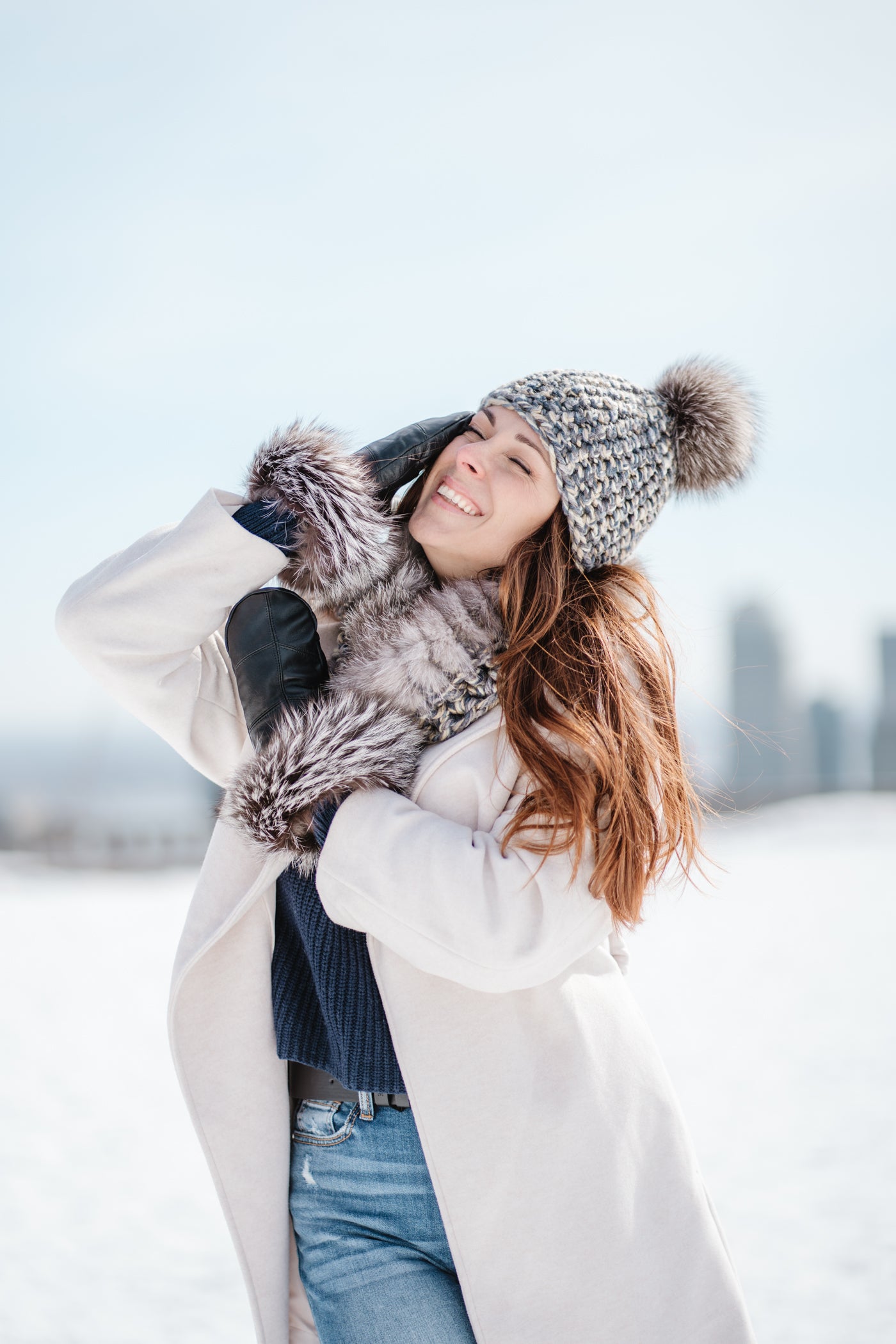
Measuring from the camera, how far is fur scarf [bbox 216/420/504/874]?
4.31 feet

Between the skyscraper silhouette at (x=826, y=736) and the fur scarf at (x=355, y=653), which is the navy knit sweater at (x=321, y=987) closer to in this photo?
the fur scarf at (x=355, y=653)

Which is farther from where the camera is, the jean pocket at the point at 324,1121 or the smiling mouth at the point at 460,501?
the smiling mouth at the point at 460,501

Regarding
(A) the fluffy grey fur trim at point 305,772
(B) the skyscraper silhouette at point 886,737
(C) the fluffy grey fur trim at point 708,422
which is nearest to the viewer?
(A) the fluffy grey fur trim at point 305,772

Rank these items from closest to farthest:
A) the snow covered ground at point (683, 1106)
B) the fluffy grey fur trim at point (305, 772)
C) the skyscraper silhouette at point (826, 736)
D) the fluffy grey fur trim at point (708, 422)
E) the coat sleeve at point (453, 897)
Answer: the coat sleeve at point (453, 897) → the fluffy grey fur trim at point (305, 772) → the fluffy grey fur trim at point (708, 422) → the snow covered ground at point (683, 1106) → the skyscraper silhouette at point (826, 736)

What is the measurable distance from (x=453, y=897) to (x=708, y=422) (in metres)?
1.10

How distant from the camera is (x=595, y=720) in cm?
137

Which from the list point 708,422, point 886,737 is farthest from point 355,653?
point 886,737

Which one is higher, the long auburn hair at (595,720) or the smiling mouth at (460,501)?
the smiling mouth at (460,501)

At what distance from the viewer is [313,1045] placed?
1393 millimetres

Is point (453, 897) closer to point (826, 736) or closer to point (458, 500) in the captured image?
point (458, 500)

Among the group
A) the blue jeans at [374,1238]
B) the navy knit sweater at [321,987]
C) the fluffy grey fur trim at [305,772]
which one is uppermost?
the fluffy grey fur trim at [305,772]

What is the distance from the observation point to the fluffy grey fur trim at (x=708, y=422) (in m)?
1.78

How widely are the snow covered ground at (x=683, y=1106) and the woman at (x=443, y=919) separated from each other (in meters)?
0.28

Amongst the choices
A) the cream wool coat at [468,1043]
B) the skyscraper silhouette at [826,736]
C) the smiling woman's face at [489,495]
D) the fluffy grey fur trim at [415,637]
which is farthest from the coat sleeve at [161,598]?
the skyscraper silhouette at [826,736]
